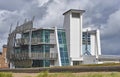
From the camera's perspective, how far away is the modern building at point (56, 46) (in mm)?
65750

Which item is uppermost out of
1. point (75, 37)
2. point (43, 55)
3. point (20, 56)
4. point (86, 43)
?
point (75, 37)

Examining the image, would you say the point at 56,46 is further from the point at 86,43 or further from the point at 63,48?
the point at 86,43

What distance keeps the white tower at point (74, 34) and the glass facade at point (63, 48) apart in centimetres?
102

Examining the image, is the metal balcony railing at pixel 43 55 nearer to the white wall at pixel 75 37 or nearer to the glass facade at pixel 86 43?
the white wall at pixel 75 37

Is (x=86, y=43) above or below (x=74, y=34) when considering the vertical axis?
below

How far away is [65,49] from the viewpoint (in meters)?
68.1

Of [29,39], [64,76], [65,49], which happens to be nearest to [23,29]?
[29,39]

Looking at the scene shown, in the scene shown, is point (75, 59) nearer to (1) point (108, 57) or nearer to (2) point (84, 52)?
(2) point (84, 52)

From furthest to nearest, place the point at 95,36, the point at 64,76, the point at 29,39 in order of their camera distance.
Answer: the point at 95,36 → the point at 29,39 → the point at 64,76

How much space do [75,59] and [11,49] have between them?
15068 mm

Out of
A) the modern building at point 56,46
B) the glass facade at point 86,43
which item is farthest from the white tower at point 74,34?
the glass facade at point 86,43

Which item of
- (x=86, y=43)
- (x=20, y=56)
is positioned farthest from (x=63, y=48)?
(x=20, y=56)

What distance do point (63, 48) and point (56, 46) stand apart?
6.99ft

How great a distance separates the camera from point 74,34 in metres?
67.6
